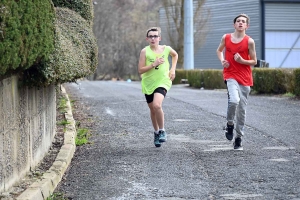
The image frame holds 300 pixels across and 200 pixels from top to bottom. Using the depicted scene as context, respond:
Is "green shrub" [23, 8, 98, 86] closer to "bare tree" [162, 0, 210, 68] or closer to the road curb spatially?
the road curb

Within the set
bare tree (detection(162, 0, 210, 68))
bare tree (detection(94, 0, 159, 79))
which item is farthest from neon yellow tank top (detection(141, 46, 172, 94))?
bare tree (detection(94, 0, 159, 79))

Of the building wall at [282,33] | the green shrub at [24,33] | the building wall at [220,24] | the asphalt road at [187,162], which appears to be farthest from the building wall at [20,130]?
the building wall at [282,33]

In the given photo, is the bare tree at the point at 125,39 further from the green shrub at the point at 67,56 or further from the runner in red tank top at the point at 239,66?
the runner in red tank top at the point at 239,66

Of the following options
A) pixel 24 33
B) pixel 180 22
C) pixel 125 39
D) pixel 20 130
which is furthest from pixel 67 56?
pixel 125 39

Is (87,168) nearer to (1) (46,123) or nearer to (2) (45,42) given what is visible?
(1) (46,123)

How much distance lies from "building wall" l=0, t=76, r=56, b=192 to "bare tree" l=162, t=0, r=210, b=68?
127ft

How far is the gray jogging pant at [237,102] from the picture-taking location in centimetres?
888

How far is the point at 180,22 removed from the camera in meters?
46.7

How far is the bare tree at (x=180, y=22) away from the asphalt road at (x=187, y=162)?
112 ft

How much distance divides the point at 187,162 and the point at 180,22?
39262mm

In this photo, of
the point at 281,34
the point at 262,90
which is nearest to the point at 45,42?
the point at 262,90

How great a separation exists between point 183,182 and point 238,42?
2.97m

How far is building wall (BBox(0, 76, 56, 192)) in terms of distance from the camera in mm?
5764

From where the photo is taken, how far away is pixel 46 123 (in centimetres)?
857
